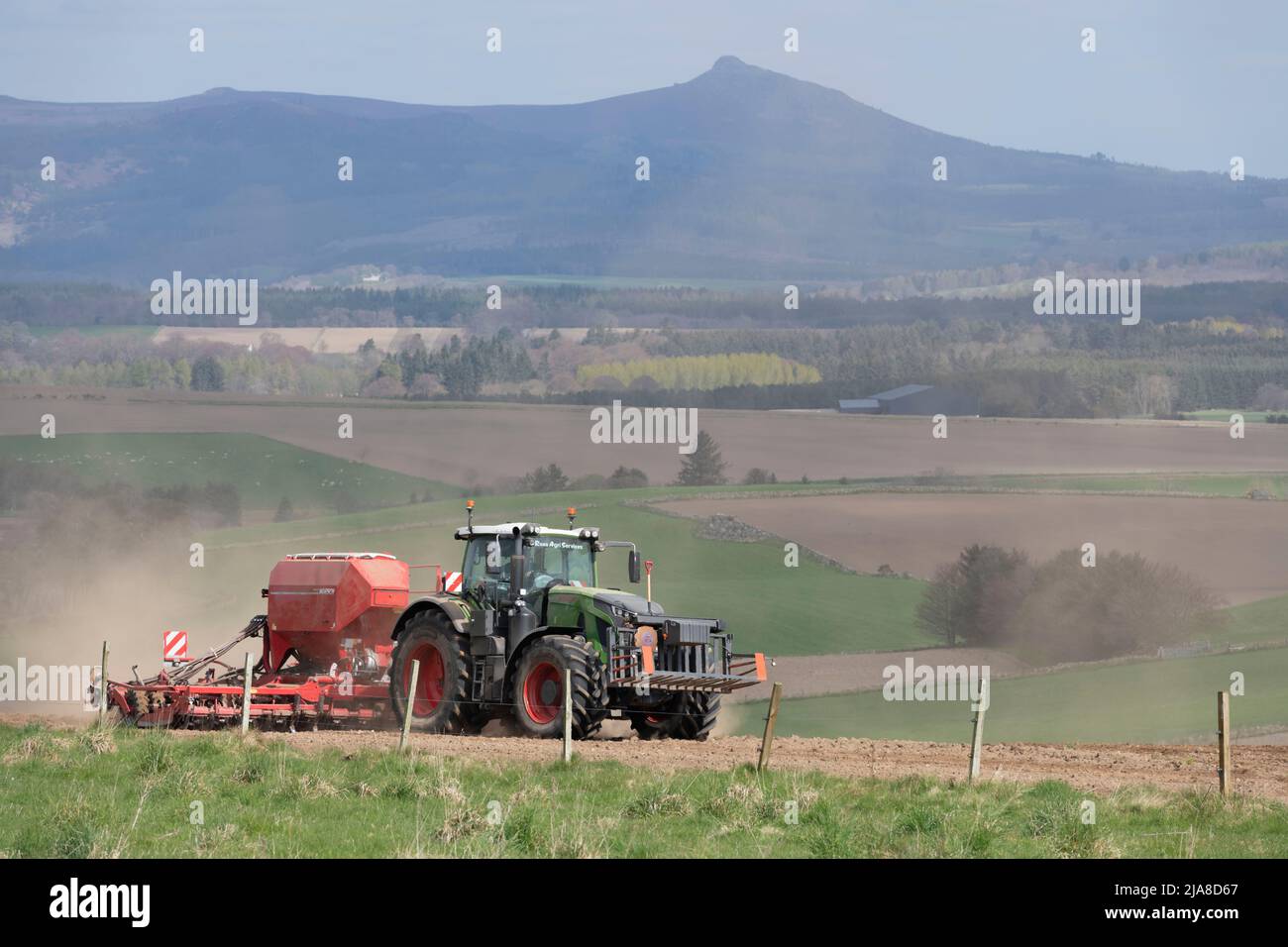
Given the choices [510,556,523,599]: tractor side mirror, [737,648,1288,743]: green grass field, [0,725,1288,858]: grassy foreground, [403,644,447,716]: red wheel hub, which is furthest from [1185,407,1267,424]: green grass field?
[0,725,1288,858]: grassy foreground

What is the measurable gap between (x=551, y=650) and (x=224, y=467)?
74.4 metres

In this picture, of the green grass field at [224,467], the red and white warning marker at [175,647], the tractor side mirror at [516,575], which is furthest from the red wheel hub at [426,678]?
the green grass field at [224,467]

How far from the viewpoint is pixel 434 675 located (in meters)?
24.2

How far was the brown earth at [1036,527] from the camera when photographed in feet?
243

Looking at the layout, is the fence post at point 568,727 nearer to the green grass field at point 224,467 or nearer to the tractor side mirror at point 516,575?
the tractor side mirror at point 516,575

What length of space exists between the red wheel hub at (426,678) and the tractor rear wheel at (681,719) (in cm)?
285

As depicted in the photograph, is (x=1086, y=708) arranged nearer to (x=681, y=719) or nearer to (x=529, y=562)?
(x=681, y=719)

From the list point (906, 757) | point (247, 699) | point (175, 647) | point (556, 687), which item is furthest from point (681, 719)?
point (175, 647)

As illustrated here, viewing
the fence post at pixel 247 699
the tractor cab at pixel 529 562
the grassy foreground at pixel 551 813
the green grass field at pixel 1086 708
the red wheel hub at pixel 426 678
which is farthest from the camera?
the green grass field at pixel 1086 708

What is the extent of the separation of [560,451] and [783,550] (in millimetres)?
27855

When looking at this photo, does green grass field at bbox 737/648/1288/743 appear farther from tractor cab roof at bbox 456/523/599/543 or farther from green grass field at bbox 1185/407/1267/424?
green grass field at bbox 1185/407/1267/424
